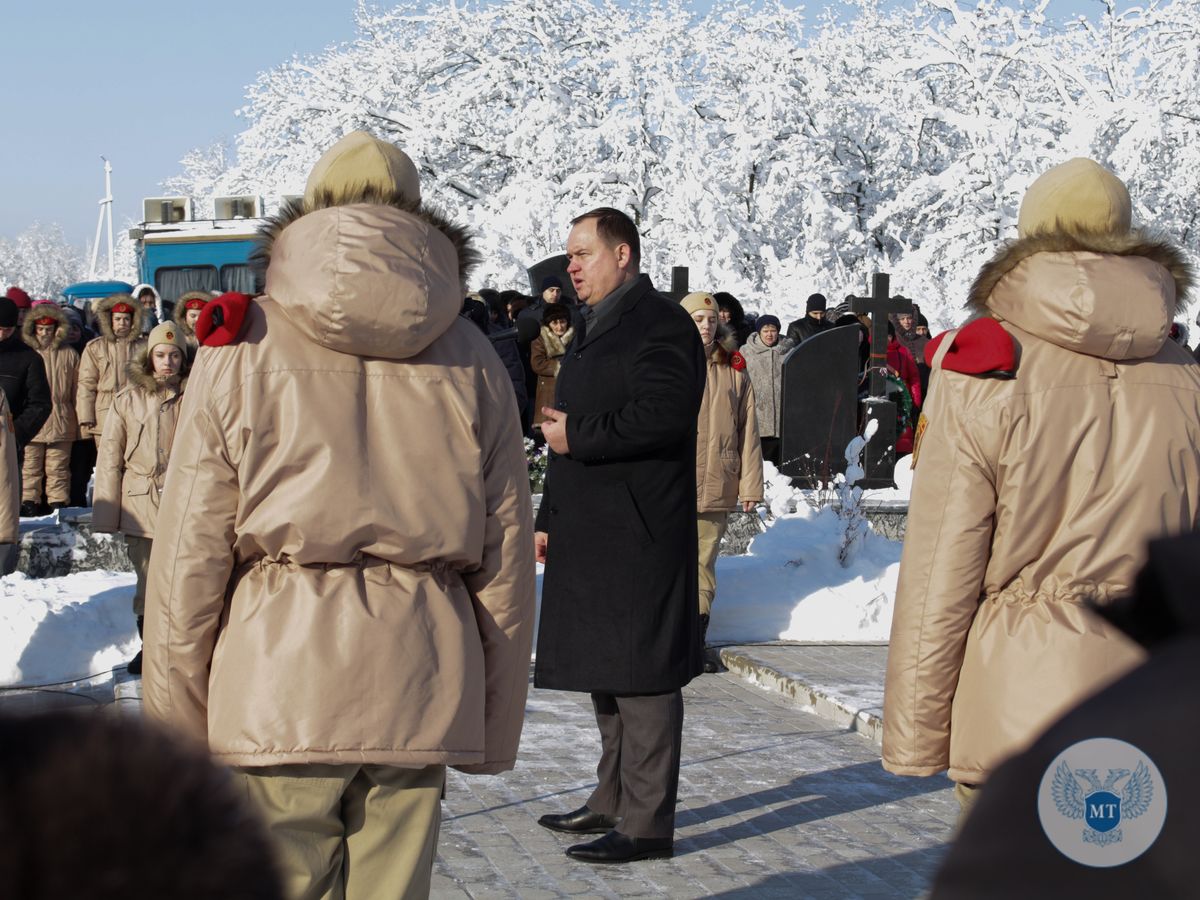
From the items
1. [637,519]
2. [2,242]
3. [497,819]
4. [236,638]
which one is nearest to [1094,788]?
[236,638]

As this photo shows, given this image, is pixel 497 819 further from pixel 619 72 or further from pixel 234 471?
pixel 619 72

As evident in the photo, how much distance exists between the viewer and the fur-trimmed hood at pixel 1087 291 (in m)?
Answer: 3.77

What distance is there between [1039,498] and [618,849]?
7.44 ft

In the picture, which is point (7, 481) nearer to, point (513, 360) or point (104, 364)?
point (104, 364)

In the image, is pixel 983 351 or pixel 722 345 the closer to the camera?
pixel 983 351

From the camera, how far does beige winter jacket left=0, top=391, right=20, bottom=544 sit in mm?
8336

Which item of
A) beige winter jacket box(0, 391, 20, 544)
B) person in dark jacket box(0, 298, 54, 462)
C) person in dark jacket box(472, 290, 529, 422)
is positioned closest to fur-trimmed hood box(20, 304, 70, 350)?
person in dark jacket box(0, 298, 54, 462)

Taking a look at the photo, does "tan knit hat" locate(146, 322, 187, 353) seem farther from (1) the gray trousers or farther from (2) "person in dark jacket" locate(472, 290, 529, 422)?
(2) "person in dark jacket" locate(472, 290, 529, 422)

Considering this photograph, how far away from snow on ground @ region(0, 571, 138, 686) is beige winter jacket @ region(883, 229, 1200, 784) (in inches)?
229

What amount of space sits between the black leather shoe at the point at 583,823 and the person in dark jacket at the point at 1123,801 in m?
4.71

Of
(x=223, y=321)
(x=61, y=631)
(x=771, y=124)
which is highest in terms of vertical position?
(x=771, y=124)

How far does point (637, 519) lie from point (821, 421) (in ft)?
33.9

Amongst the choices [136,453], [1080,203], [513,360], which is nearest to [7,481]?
[136,453]

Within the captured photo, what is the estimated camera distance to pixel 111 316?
12.5 m
